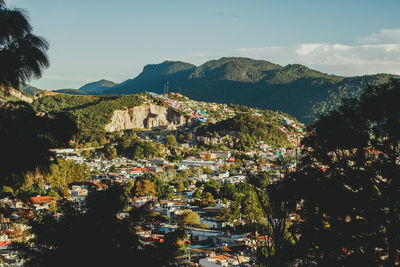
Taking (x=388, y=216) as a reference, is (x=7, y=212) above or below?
above

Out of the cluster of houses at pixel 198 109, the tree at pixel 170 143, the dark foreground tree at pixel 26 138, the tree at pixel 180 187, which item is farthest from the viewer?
the cluster of houses at pixel 198 109

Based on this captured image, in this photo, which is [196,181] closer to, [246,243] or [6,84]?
[246,243]

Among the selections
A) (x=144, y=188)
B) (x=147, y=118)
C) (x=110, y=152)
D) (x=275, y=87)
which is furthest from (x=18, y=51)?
(x=275, y=87)

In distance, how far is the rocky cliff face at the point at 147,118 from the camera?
255 ft

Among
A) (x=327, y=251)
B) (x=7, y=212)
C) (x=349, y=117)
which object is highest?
(x=349, y=117)

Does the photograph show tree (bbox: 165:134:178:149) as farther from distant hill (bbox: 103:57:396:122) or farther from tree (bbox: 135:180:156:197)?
distant hill (bbox: 103:57:396:122)

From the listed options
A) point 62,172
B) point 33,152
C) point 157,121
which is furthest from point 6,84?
point 157,121

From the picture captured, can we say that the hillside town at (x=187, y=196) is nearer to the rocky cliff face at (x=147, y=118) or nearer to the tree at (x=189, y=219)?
the tree at (x=189, y=219)

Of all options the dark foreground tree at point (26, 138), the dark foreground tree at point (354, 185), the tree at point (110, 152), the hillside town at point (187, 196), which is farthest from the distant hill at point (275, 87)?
the dark foreground tree at point (26, 138)

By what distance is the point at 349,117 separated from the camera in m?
6.99

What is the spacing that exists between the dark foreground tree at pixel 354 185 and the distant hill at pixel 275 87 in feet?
371

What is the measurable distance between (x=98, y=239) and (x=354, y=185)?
4182 mm

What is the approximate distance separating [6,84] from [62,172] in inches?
1299

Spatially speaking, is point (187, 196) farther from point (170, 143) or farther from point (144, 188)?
point (170, 143)
